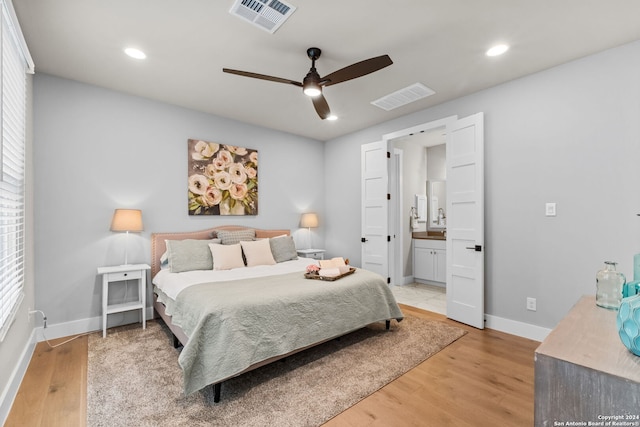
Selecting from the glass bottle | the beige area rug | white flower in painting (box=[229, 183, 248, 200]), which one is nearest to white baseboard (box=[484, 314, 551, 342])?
the beige area rug

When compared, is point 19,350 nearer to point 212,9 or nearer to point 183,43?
point 183,43

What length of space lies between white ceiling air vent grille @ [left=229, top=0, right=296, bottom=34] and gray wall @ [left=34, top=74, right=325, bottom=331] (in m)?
2.17

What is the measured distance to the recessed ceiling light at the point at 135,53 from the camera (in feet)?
8.48

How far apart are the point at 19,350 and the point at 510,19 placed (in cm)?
452

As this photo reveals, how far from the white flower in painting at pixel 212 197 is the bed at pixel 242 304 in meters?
0.46

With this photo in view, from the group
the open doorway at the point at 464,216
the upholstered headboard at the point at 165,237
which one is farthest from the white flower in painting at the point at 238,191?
the open doorway at the point at 464,216

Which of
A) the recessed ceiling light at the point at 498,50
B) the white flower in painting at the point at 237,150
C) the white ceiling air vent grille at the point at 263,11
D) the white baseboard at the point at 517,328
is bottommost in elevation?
the white baseboard at the point at 517,328

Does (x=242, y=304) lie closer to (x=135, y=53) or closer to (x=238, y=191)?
(x=135, y=53)

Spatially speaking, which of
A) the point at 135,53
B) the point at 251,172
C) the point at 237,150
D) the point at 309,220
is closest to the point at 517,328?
the point at 309,220

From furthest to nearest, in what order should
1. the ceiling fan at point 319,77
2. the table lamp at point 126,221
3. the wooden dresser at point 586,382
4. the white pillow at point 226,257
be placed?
1. the white pillow at point 226,257
2. the table lamp at point 126,221
3. the ceiling fan at point 319,77
4. the wooden dresser at point 586,382

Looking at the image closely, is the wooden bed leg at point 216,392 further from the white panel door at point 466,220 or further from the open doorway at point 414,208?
the open doorway at point 414,208

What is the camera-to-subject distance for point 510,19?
7.26 ft

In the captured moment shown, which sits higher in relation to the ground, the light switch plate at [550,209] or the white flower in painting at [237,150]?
the white flower in painting at [237,150]

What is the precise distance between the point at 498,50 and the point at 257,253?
3245 mm
